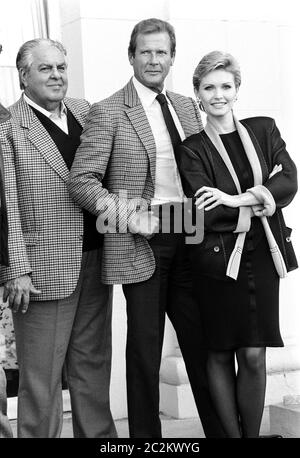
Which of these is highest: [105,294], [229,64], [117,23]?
[117,23]

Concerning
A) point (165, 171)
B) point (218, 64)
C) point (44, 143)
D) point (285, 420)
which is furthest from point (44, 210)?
point (285, 420)

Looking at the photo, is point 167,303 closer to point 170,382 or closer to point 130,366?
point 130,366

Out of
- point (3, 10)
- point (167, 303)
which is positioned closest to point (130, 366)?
point (167, 303)

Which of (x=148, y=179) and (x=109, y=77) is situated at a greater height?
(x=109, y=77)

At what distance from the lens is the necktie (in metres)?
4.64

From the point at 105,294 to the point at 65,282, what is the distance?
0.25m

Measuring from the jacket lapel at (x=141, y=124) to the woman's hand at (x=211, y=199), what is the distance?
29 centimetres

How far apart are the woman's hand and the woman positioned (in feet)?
0.05

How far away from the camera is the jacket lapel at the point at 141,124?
4.56 metres

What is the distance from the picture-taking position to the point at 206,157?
4.47 meters

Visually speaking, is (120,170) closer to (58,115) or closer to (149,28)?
(58,115)

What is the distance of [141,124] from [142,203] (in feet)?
1.14

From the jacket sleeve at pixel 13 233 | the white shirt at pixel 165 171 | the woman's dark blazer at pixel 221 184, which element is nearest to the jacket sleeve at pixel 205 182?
the woman's dark blazer at pixel 221 184

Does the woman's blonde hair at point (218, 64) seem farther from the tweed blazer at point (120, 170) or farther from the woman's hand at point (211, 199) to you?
the woman's hand at point (211, 199)
